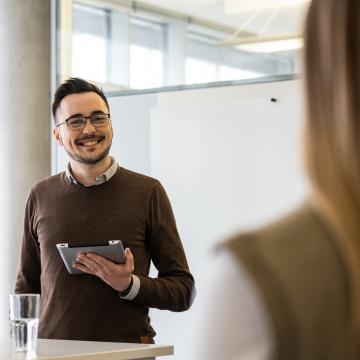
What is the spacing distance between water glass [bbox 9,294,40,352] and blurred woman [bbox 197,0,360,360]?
231 centimetres

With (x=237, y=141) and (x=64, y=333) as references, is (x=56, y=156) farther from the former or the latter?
(x=64, y=333)

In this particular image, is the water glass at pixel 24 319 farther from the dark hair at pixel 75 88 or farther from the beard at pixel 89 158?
the dark hair at pixel 75 88

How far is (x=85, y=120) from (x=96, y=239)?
51cm

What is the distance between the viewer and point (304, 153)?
625 mm

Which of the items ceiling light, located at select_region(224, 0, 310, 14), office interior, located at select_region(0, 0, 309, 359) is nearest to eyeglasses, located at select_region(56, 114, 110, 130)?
office interior, located at select_region(0, 0, 309, 359)

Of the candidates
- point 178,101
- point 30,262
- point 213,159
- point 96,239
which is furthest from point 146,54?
point 96,239

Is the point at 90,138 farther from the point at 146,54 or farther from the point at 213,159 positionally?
the point at 146,54

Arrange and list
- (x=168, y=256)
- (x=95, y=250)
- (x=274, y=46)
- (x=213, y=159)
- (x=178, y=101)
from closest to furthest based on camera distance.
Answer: (x=95, y=250)
(x=168, y=256)
(x=274, y=46)
(x=213, y=159)
(x=178, y=101)

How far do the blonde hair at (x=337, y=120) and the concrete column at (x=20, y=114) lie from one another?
5.40 metres

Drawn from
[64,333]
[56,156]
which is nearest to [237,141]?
[56,156]

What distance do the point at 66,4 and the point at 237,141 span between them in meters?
→ 1.63

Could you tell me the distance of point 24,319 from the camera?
2.86m

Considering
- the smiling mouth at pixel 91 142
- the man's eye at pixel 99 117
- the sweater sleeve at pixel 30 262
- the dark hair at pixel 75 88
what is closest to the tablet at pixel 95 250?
the sweater sleeve at pixel 30 262

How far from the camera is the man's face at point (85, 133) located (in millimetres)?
A: 3680
